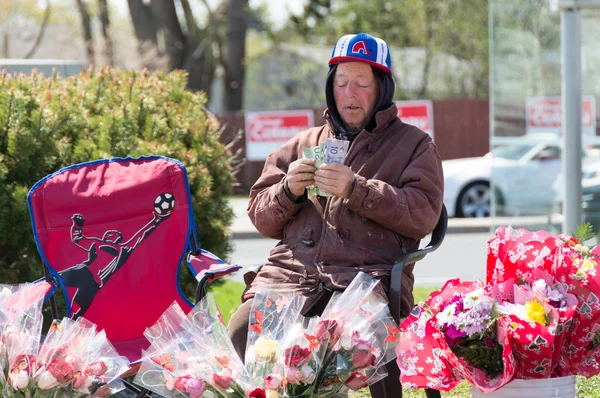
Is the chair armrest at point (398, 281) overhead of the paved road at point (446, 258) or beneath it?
overhead

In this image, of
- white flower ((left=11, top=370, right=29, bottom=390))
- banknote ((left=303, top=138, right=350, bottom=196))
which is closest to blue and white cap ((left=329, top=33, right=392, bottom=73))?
banknote ((left=303, top=138, right=350, bottom=196))

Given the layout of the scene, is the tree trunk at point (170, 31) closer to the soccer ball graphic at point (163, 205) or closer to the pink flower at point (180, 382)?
the soccer ball graphic at point (163, 205)

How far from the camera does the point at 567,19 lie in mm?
6988

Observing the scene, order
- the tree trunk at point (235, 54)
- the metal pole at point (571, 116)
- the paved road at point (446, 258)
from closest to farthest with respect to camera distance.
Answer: the metal pole at point (571, 116), the paved road at point (446, 258), the tree trunk at point (235, 54)

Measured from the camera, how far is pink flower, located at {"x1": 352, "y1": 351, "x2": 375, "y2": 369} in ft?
9.23

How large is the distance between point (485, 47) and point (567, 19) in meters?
19.3

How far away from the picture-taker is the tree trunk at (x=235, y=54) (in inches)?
949

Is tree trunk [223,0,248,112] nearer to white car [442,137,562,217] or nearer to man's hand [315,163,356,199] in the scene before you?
white car [442,137,562,217]

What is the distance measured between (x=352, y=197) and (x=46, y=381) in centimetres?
133

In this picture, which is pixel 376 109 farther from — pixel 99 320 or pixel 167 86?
pixel 167 86

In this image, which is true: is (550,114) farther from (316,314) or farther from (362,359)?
(362,359)

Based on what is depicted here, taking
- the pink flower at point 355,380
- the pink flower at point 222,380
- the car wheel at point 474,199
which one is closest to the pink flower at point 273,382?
the pink flower at point 222,380

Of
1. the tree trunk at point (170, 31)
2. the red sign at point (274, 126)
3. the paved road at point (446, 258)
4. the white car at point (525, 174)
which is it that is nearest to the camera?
the paved road at point (446, 258)

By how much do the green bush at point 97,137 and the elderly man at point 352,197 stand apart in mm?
1504
